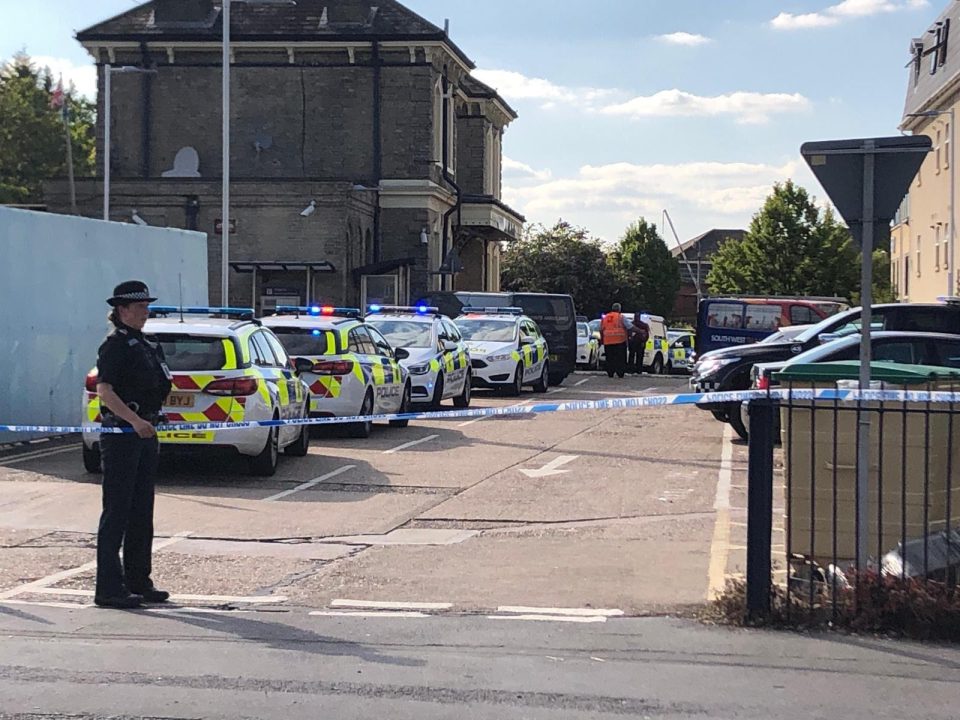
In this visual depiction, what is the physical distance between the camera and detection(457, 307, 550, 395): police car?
26578mm

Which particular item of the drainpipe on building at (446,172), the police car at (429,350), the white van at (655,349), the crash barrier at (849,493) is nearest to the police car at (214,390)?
the crash barrier at (849,493)

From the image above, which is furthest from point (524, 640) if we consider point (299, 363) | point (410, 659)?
point (299, 363)

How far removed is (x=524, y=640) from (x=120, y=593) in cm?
236

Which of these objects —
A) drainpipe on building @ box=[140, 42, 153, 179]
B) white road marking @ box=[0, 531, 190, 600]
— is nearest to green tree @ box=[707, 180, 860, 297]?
drainpipe on building @ box=[140, 42, 153, 179]

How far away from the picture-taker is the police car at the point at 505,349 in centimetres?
2658

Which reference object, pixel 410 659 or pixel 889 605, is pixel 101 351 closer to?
pixel 410 659

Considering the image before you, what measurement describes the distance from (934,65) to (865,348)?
48.6 m

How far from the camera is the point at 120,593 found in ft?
25.4

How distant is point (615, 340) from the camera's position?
3356 centimetres

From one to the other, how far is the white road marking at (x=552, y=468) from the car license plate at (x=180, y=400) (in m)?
3.55

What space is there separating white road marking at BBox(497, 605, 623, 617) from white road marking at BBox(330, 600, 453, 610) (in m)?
0.35

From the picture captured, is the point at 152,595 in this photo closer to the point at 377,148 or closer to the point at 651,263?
the point at 377,148

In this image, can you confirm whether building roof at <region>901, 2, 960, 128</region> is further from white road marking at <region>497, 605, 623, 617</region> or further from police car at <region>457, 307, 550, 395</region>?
Result: white road marking at <region>497, 605, 623, 617</region>

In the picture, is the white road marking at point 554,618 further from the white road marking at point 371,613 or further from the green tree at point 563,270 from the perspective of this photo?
the green tree at point 563,270
